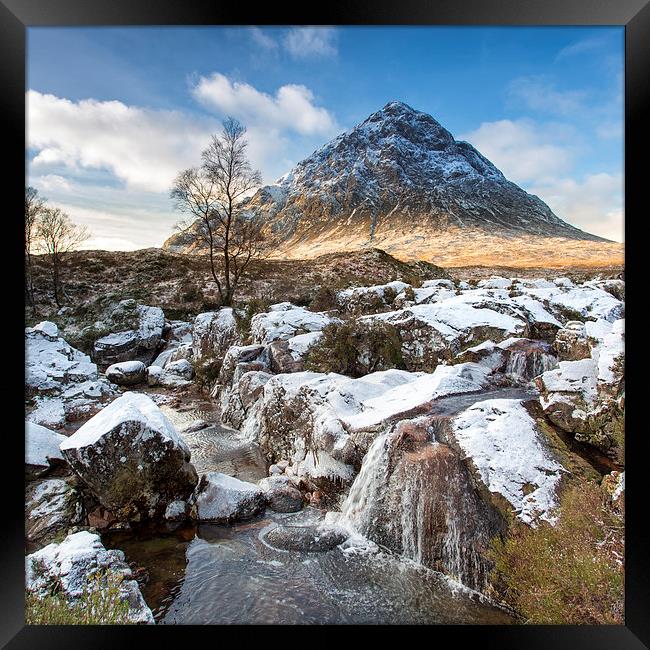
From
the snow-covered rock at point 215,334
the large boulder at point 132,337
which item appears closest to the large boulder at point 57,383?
the large boulder at point 132,337

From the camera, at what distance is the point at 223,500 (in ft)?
16.4

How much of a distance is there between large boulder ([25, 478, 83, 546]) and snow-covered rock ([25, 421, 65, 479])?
17 centimetres

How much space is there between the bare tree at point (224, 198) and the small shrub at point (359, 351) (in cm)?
432

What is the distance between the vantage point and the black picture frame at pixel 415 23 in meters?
3.15

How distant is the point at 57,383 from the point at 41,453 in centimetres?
364

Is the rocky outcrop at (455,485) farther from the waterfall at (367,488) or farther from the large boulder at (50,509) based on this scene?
the large boulder at (50,509)

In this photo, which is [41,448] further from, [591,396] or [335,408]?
[591,396]

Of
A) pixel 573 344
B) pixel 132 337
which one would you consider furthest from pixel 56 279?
pixel 573 344

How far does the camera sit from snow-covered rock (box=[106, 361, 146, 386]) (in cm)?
1005

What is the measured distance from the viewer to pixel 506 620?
3492mm

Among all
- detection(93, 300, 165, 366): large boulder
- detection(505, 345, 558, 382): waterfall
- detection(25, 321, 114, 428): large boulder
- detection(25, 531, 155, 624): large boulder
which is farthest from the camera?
detection(93, 300, 165, 366): large boulder

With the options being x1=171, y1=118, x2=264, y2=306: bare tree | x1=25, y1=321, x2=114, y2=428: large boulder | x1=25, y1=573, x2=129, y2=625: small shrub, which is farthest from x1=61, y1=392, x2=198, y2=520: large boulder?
x1=171, y1=118, x2=264, y2=306: bare tree

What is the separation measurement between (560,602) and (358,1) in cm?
498

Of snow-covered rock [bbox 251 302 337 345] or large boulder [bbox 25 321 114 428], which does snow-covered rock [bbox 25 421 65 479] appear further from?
snow-covered rock [bbox 251 302 337 345]
